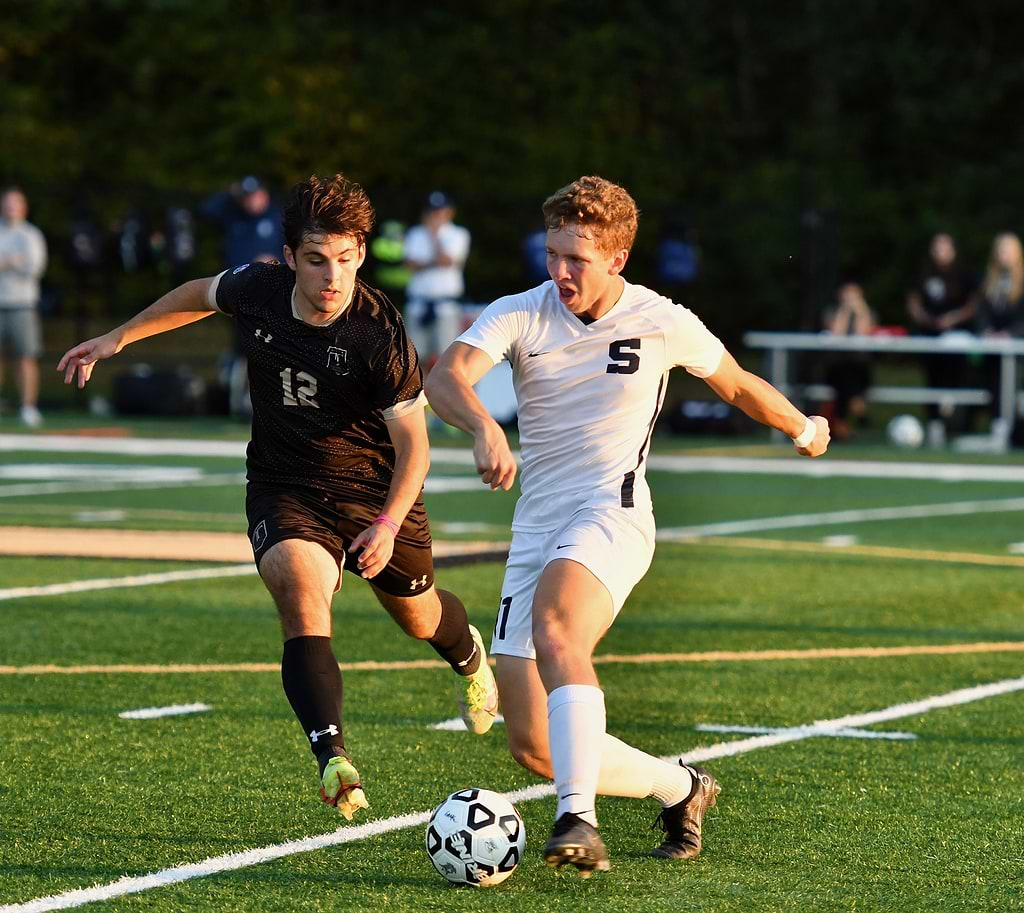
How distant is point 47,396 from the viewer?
2905 centimetres

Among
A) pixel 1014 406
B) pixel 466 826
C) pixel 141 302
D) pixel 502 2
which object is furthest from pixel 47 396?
pixel 466 826

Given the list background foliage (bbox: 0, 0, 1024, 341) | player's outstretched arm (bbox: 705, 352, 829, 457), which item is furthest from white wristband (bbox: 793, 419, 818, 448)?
background foliage (bbox: 0, 0, 1024, 341)

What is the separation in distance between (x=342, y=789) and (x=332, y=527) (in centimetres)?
126

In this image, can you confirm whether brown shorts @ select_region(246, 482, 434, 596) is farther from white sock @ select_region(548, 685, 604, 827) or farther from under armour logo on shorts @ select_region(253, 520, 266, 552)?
white sock @ select_region(548, 685, 604, 827)

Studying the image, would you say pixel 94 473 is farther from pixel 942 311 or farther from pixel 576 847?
pixel 576 847

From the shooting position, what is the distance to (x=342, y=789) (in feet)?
17.5

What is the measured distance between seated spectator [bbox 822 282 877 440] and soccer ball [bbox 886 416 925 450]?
1.95 feet

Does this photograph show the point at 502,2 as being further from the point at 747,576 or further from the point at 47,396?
the point at 747,576

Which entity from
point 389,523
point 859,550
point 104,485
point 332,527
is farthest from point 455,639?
point 104,485

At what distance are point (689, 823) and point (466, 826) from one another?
69 cm

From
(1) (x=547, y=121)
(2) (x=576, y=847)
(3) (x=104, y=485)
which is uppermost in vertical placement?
(1) (x=547, y=121)

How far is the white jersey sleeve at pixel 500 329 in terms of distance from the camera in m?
5.62

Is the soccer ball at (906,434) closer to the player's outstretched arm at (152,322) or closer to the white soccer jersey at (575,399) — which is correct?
the player's outstretched arm at (152,322)

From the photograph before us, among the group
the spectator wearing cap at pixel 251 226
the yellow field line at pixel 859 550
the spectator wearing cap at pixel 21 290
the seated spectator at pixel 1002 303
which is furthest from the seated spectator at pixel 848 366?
the yellow field line at pixel 859 550
